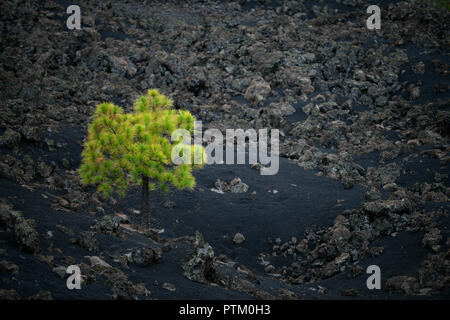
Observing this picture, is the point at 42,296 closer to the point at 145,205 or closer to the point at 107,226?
the point at 107,226

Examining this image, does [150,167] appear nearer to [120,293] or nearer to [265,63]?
[120,293]

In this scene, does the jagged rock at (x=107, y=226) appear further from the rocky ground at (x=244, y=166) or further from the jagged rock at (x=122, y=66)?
the jagged rock at (x=122, y=66)

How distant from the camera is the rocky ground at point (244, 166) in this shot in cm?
1126

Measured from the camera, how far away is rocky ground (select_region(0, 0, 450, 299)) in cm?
1126

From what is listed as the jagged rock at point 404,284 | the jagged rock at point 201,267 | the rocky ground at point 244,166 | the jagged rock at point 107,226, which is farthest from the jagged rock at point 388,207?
the jagged rock at point 107,226

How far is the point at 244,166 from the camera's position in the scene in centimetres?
2227

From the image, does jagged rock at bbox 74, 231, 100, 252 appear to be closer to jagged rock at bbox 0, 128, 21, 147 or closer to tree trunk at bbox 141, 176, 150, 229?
tree trunk at bbox 141, 176, 150, 229

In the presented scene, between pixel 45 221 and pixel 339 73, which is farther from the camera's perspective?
pixel 339 73

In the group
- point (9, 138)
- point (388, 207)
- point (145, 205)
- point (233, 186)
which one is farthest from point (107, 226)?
point (388, 207)

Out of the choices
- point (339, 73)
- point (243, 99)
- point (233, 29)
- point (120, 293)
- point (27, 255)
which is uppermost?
point (233, 29)

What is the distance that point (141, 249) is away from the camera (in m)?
11.8
